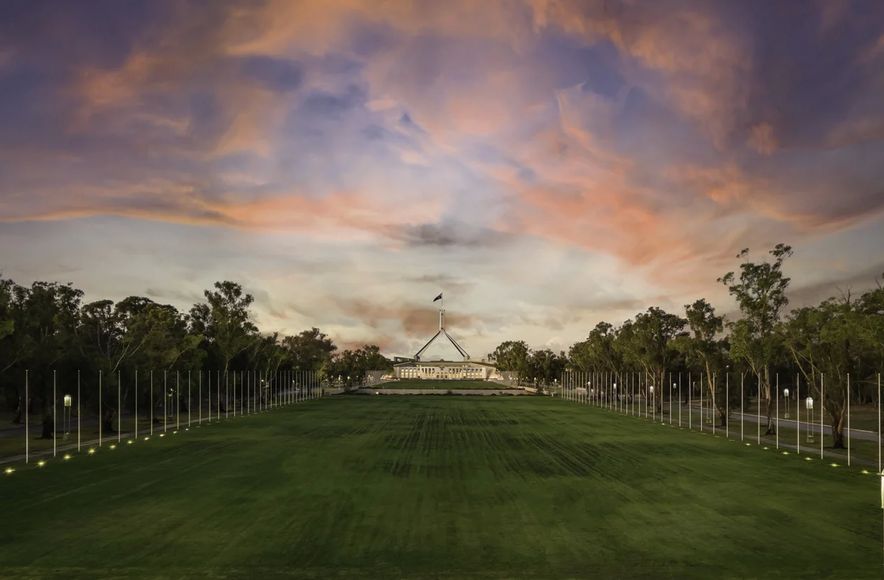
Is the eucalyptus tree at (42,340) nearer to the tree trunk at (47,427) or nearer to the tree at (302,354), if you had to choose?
the tree trunk at (47,427)

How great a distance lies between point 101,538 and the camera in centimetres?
1991

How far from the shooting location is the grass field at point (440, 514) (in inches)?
683

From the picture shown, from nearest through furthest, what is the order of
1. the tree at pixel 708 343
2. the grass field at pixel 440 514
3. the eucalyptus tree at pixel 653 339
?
1. the grass field at pixel 440 514
2. the tree at pixel 708 343
3. the eucalyptus tree at pixel 653 339

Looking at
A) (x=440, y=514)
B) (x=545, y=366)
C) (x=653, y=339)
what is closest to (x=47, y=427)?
(x=440, y=514)

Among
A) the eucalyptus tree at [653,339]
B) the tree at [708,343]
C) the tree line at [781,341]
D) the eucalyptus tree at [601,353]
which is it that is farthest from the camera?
the eucalyptus tree at [601,353]

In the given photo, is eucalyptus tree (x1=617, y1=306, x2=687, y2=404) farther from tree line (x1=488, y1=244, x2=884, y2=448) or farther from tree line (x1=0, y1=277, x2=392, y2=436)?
tree line (x1=0, y1=277, x2=392, y2=436)

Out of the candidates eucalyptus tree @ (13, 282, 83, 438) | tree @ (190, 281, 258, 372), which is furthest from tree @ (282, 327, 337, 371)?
eucalyptus tree @ (13, 282, 83, 438)

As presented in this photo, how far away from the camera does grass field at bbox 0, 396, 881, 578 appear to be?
57.0 ft

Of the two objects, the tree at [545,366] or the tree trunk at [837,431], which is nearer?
the tree trunk at [837,431]

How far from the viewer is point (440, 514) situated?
2270cm

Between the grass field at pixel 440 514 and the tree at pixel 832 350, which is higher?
the tree at pixel 832 350

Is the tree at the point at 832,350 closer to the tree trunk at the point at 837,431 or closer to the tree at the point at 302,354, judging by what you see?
the tree trunk at the point at 837,431

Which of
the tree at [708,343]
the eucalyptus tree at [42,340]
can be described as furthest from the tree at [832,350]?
the eucalyptus tree at [42,340]

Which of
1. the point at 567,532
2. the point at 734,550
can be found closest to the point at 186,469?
the point at 567,532
